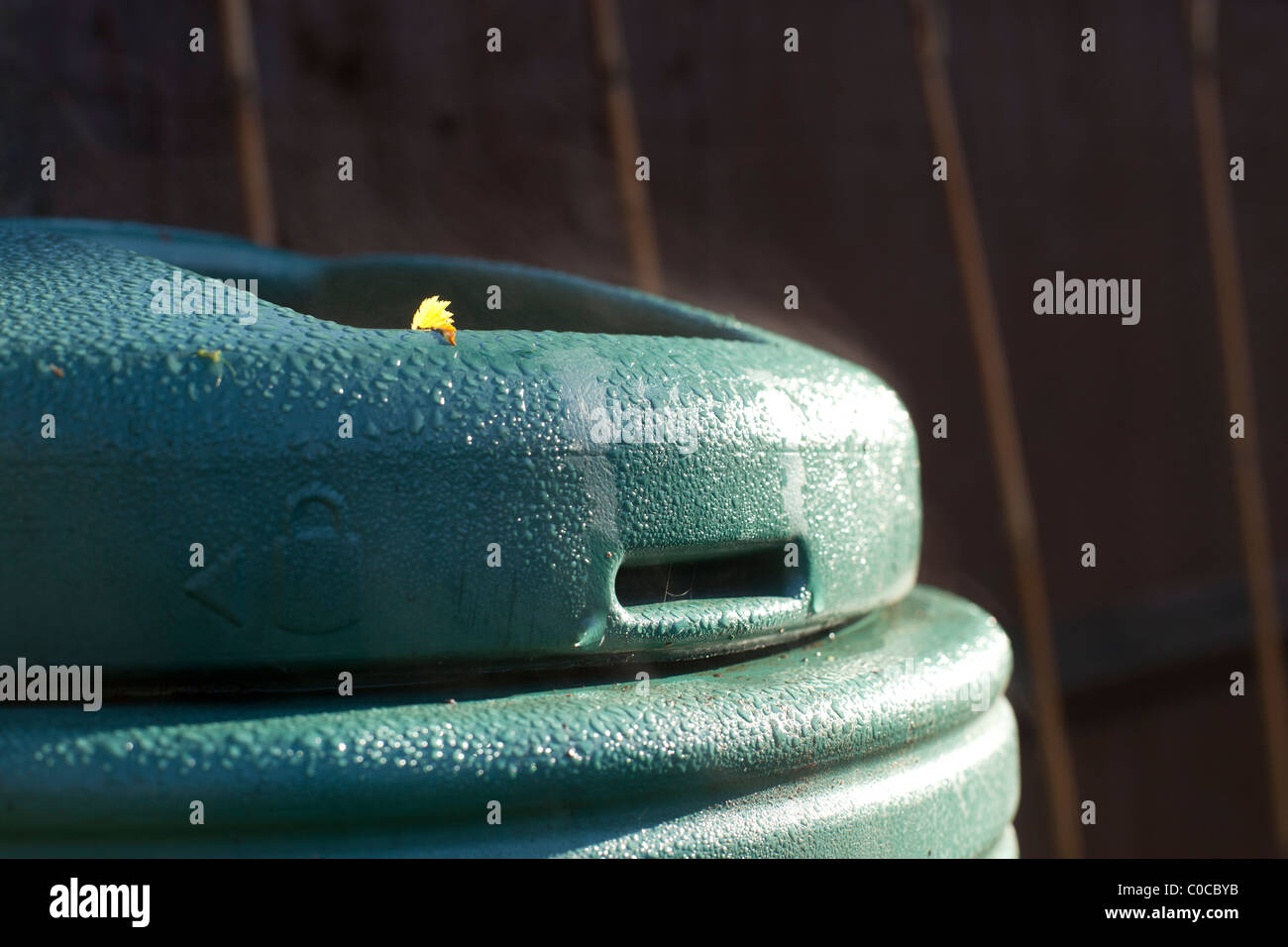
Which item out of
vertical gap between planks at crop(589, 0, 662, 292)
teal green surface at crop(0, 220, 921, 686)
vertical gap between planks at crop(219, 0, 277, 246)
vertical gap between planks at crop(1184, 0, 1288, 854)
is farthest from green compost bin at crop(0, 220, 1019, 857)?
vertical gap between planks at crop(1184, 0, 1288, 854)

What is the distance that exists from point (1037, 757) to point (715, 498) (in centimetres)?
187

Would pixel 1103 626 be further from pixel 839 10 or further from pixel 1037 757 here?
pixel 839 10

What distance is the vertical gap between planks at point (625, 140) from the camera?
6.63ft

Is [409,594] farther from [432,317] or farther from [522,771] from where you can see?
[432,317]

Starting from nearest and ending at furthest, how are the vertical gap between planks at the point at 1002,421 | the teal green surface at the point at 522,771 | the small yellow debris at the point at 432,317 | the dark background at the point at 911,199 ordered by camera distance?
1. the teal green surface at the point at 522,771
2. the small yellow debris at the point at 432,317
3. the dark background at the point at 911,199
4. the vertical gap between planks at the point at 1002,421

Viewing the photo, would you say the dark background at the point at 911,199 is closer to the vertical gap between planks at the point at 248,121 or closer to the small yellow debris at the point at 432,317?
the vertical gap between planks at the point at 248,121

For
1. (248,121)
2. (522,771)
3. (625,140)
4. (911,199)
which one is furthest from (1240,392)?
(522,771)

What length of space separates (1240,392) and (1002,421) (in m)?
0.64

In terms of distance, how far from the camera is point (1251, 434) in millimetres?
2578

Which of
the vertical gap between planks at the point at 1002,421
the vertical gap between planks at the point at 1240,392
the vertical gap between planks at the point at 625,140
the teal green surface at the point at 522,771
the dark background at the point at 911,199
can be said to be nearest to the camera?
the teal green surface at the point at 522,771

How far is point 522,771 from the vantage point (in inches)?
26.2

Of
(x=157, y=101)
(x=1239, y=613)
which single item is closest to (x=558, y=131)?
(x=157, y=101)

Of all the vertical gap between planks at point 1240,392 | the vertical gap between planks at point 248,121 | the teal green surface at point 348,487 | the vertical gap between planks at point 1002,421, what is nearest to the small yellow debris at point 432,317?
the teal green surface at point 348,487

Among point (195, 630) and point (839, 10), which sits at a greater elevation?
point (839, 10)
